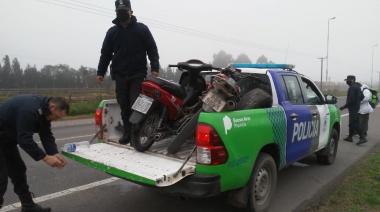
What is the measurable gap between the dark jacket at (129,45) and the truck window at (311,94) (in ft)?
8.86

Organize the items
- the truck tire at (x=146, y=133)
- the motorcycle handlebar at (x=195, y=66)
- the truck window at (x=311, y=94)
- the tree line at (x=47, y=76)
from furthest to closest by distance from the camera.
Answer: the tree line at (x=47, y=76)
the truck window at (x=311, y=94)
the motorcycle handlebar at (x=195, y=66)
the truck tire at (x=146, y=133)

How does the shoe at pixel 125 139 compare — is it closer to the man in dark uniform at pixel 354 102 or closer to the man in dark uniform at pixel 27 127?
the man in dark uniform at pixel 27 127

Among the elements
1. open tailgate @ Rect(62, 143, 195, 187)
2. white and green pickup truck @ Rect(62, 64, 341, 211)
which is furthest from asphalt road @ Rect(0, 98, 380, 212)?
open tailgate @ Rect(62, 143, 195, 187)

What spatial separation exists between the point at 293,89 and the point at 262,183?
67.1 inches

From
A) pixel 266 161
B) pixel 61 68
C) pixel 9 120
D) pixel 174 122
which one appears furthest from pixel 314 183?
pixel 61 68

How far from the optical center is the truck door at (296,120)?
4.75 metres

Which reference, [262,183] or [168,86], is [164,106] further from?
[262,183]

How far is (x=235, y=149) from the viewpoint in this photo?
352cm

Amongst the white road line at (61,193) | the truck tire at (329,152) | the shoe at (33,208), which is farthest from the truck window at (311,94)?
the shoe at (33,208)

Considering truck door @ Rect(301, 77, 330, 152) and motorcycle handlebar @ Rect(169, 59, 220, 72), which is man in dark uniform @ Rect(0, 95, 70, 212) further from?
truck door @ Rect(301, 77, 330, 152)

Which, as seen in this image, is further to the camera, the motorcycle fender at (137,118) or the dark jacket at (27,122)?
the motorcycle fender at (137,118)

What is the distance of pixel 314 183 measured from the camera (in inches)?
221

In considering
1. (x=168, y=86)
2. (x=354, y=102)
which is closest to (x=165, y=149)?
(x=168, y=86)

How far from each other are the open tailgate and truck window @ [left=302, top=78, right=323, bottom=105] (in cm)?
297
